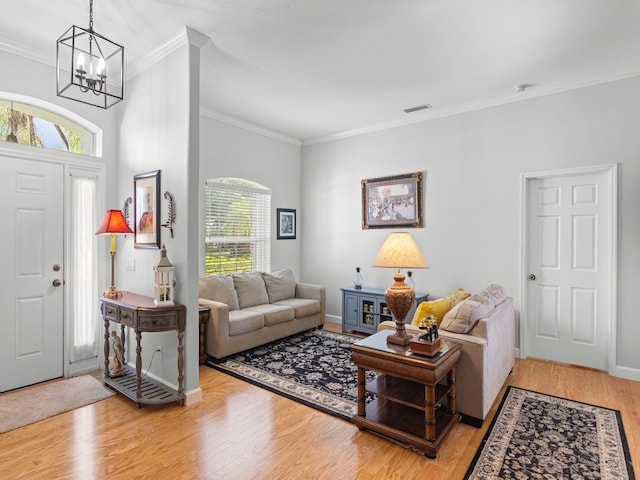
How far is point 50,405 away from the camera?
287 cm

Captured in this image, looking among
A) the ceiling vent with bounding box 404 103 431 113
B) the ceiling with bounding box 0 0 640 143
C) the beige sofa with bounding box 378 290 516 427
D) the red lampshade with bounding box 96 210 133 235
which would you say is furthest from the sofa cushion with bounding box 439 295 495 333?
the red lampshade with bounding box 96 210 133 235

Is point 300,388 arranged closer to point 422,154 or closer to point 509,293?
point 509,293

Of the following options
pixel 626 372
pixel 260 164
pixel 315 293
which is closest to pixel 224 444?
pixel 315 293

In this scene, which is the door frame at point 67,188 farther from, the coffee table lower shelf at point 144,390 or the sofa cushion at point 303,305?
the sofa cushion at point 303,305

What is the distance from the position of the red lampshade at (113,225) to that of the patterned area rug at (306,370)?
66.3 inches

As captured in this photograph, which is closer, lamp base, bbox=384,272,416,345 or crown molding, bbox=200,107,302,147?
lamp base, bbox=384,272,416,345

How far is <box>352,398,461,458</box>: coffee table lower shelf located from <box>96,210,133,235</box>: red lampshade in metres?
2.51

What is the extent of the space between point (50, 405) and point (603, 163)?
552 cm

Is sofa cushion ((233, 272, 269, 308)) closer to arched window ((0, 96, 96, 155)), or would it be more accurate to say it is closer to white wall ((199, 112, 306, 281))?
white wall ((199, 112, 306, 281))

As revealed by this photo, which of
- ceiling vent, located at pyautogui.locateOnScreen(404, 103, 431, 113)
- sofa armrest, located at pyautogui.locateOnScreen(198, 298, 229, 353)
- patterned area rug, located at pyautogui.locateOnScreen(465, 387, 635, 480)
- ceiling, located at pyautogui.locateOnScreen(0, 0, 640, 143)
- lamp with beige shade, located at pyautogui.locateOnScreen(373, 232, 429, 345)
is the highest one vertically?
ceiling vent, located at pyautogui.locateOnScreen(404, 103, 431, 113)

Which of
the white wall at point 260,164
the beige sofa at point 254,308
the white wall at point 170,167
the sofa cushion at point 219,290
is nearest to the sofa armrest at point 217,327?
the beige sofa at point 254,308

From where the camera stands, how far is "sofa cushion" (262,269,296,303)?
504cm

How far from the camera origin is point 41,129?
3.36m

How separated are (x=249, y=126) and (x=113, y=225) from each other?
8.82 ft
